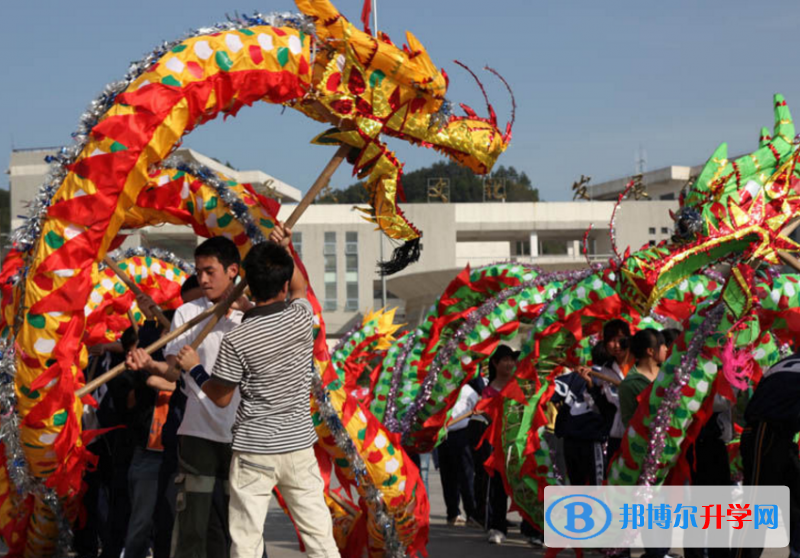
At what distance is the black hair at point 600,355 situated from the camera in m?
8.83

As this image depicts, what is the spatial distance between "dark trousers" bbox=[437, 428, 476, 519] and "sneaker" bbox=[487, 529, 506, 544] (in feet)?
3.94

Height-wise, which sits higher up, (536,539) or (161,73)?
(161,73)

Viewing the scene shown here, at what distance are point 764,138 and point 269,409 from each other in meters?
3.97

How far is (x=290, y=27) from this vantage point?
6309mm

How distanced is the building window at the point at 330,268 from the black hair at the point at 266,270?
A: 1671 inches

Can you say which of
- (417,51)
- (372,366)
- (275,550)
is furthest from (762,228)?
(372,366)

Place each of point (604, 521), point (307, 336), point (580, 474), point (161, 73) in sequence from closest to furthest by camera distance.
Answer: point (307, 336) < point (161, 73) < point (604, 521) < point (580, 474)

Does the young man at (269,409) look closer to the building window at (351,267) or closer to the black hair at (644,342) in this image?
the black hair at (644,342)

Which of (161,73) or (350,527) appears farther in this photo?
(350,527)

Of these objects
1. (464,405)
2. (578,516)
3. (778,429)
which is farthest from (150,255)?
(778,429)

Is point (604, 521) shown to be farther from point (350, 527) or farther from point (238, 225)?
point (238, 225)

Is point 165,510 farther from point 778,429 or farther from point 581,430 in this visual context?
point 581,430

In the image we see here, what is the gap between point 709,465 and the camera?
7.36 meters

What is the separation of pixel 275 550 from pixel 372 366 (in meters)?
7.29
